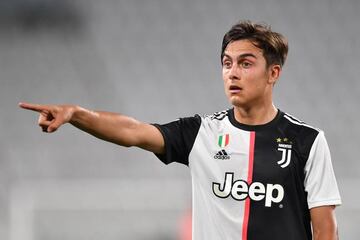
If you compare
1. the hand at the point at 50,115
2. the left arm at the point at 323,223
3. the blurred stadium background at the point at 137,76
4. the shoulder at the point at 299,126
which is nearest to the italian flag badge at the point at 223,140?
the shoulder at the point at 299,126

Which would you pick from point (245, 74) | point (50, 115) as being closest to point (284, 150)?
point (245, 74)

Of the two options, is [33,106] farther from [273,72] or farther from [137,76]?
[137,76]

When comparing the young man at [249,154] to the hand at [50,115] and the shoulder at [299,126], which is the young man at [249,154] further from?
the hand at [50,115]

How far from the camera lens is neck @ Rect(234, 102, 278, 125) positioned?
3027mm

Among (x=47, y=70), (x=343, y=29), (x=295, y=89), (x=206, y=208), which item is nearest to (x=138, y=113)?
(x=47, y=70)

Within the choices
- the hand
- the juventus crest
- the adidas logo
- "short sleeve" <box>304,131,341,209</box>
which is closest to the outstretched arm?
the hand

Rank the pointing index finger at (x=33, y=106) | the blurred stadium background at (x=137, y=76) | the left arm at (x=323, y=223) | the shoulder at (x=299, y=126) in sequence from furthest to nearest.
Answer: the blurred stadium background at (x=137, y=76), the shoulder at (x=299, y=126), the left arm at (x=323, y=223), the pointing index finger at (x=33, y=106)

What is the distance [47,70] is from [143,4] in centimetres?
106

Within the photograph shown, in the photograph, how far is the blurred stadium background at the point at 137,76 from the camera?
259 inches

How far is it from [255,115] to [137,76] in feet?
13.1

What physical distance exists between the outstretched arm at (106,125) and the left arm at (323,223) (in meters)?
0.63

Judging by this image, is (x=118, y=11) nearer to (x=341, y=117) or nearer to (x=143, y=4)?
(x=143, y=4)

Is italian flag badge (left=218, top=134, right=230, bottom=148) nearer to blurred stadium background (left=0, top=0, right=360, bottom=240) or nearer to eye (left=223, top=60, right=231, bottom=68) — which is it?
eye (left=223, top=60, right=231, bottom=68)

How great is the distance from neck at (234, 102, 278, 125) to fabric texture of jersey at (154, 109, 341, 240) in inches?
0.9
